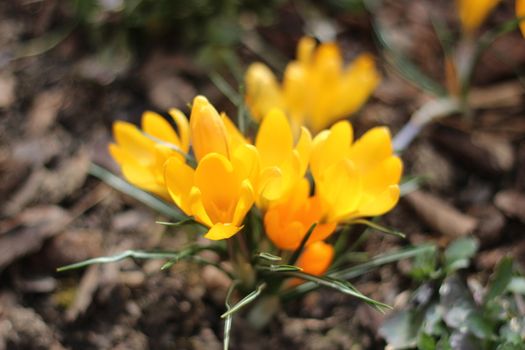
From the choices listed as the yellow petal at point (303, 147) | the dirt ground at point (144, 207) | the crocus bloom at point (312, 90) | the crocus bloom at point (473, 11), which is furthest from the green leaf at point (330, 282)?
the crocus bloom at point (473, 11)

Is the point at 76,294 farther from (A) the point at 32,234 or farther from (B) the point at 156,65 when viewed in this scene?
(B) the point at 156,65

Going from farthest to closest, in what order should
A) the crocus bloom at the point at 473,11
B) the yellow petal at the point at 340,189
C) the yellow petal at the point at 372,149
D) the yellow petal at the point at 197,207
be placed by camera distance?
the crocus bloom at the point at 473,11 < the yellow petal at the point at 372,149 < the yellow petal at the point at 340,189 < the yellow petal at the point at 197,207

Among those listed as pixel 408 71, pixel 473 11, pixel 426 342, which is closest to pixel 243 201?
pixel 426 342

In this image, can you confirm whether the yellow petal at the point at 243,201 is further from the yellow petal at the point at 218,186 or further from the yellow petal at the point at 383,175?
the yellow petal at the point at 383,175

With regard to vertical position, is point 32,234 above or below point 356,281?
above

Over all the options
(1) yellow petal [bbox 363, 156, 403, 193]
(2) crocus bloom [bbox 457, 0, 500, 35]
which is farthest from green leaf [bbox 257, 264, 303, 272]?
(2) crocus bloom [bbox 457, 0, 500, 35]

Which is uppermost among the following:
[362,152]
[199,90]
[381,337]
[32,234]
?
[362,152]

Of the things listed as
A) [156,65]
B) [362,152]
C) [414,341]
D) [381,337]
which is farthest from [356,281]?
[156,65]

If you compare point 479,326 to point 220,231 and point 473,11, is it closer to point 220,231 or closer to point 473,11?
point 220,231
